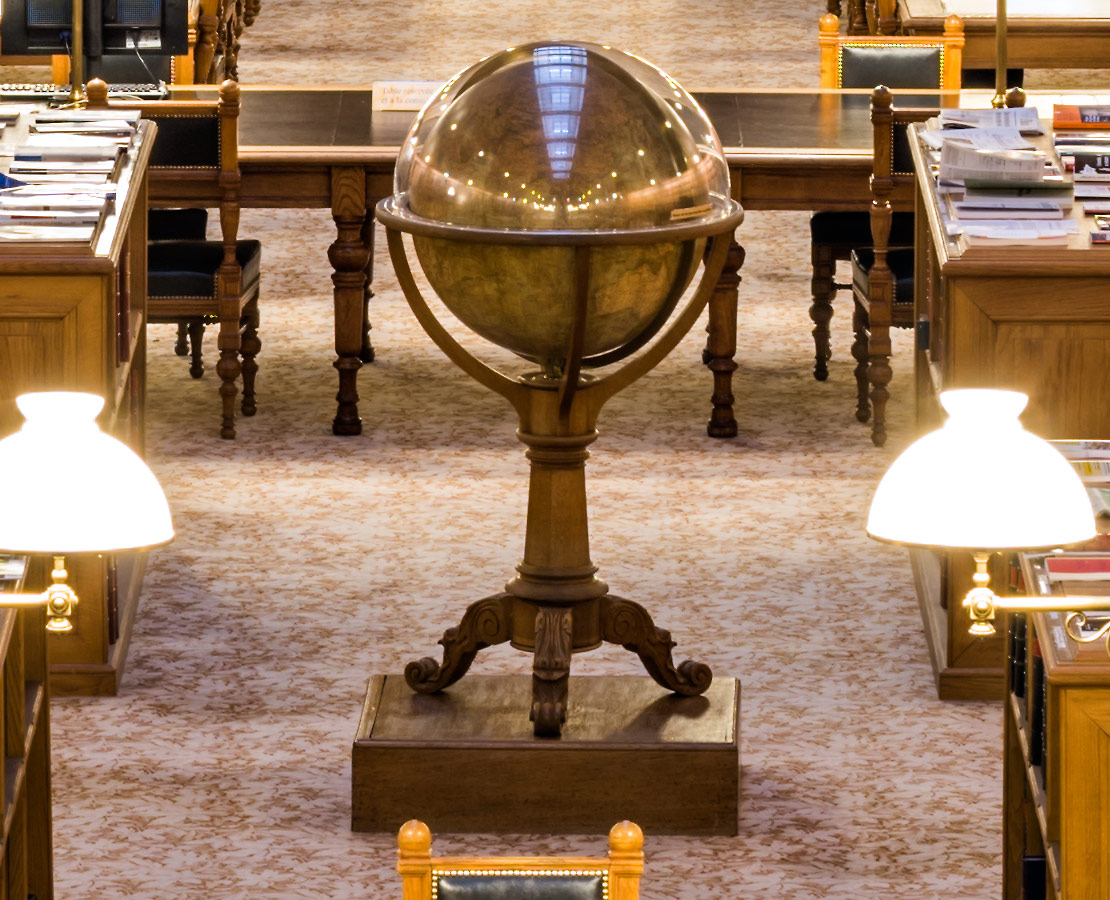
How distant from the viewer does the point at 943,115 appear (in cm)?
720

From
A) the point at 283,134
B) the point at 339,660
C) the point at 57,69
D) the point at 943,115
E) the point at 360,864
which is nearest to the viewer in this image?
the point at 360,864

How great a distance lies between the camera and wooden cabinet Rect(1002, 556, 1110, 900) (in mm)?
3615

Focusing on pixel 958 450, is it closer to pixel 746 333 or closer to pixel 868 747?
pixel 868 747

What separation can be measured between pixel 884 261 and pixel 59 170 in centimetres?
294

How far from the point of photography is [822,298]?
8.70 metres

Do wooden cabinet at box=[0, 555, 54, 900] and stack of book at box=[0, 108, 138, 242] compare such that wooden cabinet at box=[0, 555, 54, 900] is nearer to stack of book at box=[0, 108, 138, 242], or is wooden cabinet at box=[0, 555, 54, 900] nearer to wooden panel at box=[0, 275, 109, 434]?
wooden panel at box=[0, 275, 109, 434]

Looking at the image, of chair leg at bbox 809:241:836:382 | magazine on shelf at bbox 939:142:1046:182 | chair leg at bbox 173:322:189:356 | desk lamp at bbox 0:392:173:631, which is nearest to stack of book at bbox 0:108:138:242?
chair leg at bbox 173:322:189:356

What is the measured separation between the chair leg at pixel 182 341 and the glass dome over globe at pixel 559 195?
15.4ft

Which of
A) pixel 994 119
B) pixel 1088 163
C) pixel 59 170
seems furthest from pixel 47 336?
pixel 994 119

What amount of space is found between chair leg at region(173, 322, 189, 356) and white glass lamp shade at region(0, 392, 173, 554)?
704cm

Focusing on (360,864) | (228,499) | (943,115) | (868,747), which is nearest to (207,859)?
(360,864)

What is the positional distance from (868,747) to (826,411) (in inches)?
129

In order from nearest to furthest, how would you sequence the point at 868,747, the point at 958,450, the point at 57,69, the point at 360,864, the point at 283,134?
the point at 958,450
the point at 360,864
the point at 868,747
the point at 283,134
the point at 57,69

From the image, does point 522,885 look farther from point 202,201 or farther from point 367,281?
point 367,281
